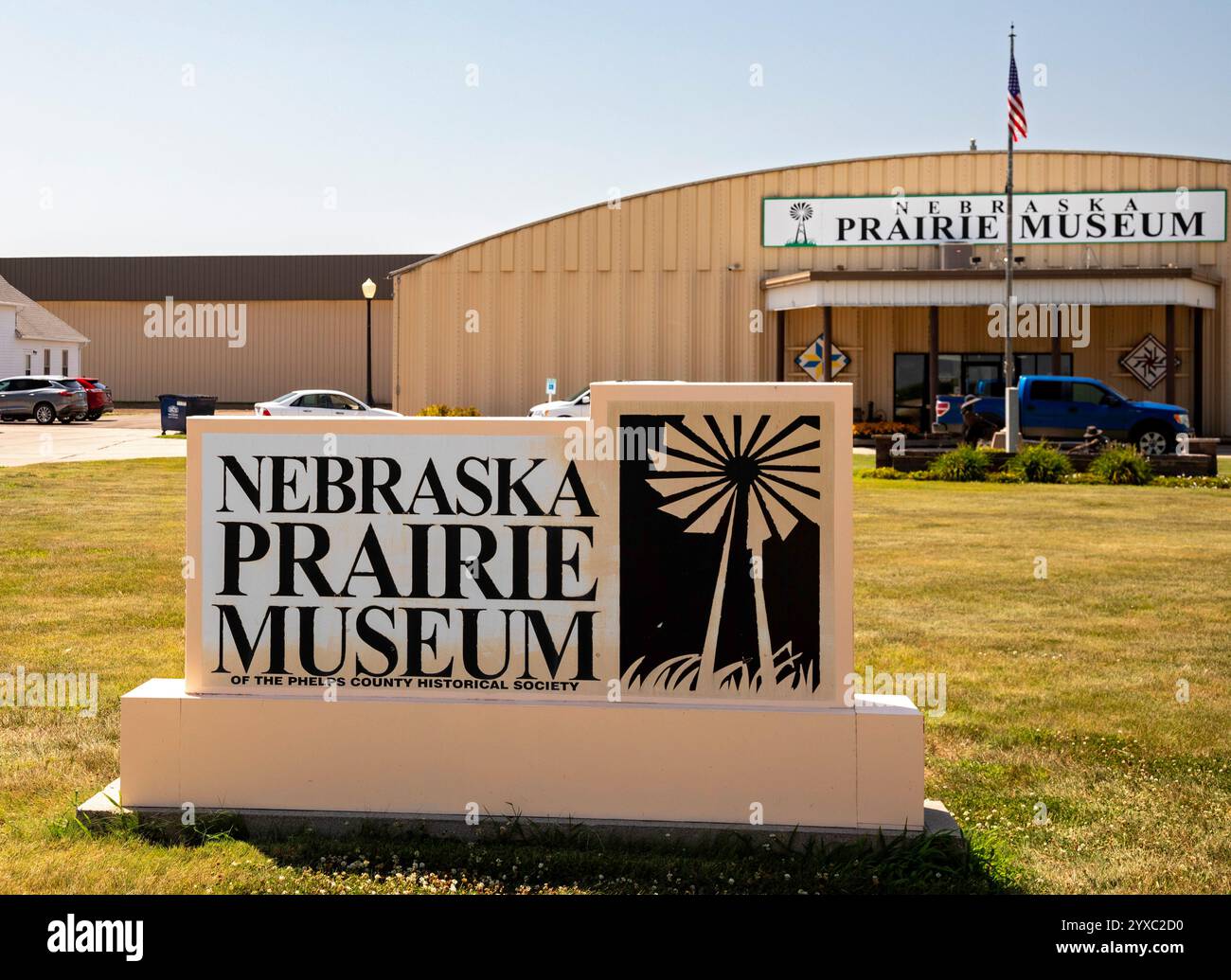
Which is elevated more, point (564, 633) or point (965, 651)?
point (564, 633)

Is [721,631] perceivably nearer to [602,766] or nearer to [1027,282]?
[602,766]

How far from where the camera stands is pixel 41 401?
139 feet

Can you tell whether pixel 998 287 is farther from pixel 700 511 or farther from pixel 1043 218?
pixel 700 511

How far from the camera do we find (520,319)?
39344 millimetres

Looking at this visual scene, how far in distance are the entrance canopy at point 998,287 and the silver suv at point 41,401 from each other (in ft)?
73.5

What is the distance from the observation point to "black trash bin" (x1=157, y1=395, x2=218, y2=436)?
3794 centimetres

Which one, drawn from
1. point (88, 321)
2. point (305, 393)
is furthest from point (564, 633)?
point (88, 321)

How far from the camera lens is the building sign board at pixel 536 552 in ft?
16.7

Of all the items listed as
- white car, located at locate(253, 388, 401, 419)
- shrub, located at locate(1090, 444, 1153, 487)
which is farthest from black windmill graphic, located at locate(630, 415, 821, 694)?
white car, located at locate(253, 388, 401, 419)

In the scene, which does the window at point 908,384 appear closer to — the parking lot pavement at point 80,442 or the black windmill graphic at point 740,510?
the parking lot pavement at point 80,442

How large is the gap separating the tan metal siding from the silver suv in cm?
1118
